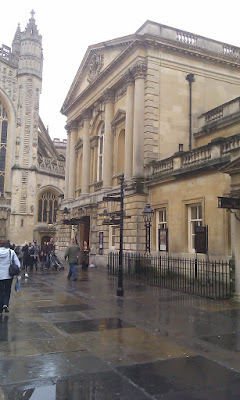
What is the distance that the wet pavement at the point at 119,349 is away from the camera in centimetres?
456

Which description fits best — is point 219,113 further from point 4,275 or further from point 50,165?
point 50,165

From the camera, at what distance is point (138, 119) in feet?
67.0

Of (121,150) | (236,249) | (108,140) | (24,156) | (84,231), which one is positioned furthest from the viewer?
(24,156)

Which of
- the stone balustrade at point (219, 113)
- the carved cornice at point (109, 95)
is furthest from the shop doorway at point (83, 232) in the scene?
the stone balustrade at point (219, 113)

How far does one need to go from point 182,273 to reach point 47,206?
32.4 metres

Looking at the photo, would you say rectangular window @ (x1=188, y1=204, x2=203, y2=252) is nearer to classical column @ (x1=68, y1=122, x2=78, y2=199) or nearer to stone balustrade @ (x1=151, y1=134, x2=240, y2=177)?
stone balustrade @ (x1=151, y1=134, x2=240, y2=177)

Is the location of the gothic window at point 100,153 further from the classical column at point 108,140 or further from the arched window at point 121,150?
the arched window at point 121,150

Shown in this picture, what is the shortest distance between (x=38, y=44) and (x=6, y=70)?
5427 millimetres

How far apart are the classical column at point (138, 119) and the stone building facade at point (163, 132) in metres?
0.06

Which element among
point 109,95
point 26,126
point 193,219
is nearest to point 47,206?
point 26,126

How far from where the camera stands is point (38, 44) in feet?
152

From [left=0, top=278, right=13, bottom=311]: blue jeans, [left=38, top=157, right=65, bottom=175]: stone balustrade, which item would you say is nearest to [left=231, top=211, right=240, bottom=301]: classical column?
[left=0, top=278, right=13, bottom=311]: blue jeans

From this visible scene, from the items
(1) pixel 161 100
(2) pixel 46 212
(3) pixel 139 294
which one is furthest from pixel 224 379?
(2) pixel 46 212

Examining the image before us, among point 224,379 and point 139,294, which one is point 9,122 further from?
point 224,379
